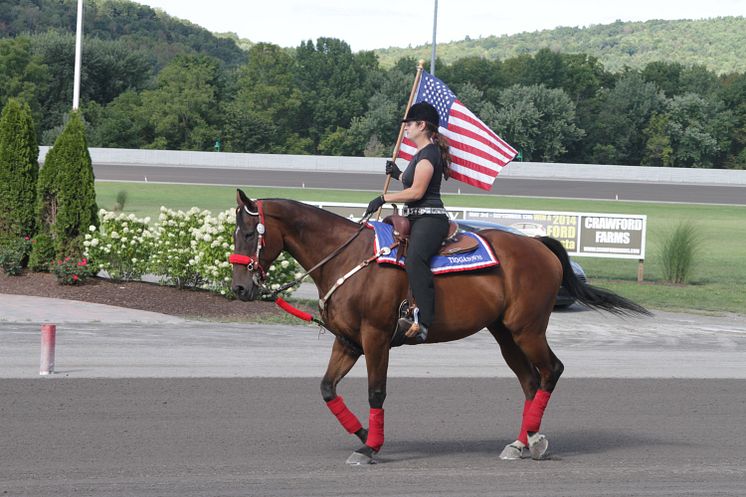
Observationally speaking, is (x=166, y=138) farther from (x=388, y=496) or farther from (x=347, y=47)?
(x=388, y=496)

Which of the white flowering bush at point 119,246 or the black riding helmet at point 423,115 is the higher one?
the black riding helmet at point 423,115

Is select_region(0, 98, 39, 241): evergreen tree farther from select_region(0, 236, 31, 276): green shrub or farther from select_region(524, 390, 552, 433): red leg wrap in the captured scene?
select_region(524, 390, 552, 433): red leg wrap

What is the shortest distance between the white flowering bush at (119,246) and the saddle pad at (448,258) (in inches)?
386

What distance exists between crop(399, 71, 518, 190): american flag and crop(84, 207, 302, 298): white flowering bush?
6.59 metres

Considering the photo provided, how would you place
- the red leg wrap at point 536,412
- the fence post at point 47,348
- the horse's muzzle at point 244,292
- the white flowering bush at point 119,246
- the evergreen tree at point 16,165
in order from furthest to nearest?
1. the evergreen tree at point 16,165
2. the white flowering bush at point 119,246
3. the fence post at point 47,348
4. the red leg wrap at point 536,412
5. the horse's muzzle at point 244,292

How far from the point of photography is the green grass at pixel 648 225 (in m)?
21.9

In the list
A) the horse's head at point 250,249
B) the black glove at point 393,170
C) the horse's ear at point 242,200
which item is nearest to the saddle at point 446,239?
the black glove at point 393,170

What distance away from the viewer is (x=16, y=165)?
1752 centimetres

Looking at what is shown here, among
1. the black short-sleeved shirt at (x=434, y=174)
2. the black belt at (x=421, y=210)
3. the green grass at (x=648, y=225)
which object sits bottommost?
the green grass at (x=648, y=225)

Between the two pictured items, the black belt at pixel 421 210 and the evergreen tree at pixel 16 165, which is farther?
the evergreen tree at pixel 16 165

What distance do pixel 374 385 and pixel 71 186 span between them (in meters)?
11.1

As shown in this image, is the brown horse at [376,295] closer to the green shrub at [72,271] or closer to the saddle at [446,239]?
the saddle at [446,239]

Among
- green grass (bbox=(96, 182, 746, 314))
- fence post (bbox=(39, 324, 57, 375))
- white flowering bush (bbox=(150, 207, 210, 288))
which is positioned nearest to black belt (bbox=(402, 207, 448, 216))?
fence post (bbox=(39, 324, 57, 375))

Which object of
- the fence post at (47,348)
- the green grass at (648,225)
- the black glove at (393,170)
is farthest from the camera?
the green grass at (648,225)
